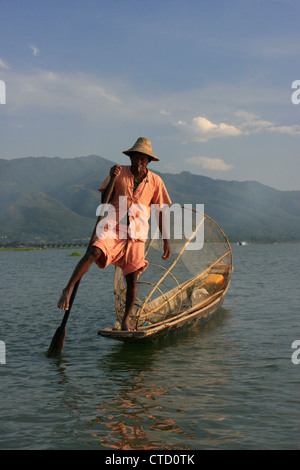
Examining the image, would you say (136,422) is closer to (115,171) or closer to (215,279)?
(115,171)

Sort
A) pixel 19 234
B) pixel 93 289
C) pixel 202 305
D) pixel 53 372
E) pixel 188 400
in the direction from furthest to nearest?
pixel 19 234
pixel 93 289
pixel 202 305
pixel 53 372
pixel 188 400

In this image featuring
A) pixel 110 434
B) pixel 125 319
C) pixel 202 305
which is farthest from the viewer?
pixel 202 305

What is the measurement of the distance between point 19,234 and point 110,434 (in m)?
193

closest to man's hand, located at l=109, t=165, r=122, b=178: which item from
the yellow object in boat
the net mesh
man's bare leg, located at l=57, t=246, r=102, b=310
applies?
man's bare leg, located at l=57, t=246, r=102, b=310

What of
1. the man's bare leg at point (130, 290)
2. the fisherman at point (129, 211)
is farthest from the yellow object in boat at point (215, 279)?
the fisherman at point (129, 211)

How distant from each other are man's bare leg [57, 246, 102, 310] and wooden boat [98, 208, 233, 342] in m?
1.38

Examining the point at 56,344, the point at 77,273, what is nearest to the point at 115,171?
the point at 77,273

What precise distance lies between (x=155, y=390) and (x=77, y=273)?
172 cm

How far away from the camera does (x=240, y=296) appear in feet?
55.9

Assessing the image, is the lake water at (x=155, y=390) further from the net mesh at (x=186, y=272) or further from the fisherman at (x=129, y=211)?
the fisherman at (x=129, y=211)

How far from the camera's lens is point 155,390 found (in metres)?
6.28

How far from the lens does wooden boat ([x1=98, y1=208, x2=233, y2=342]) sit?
8586mm
